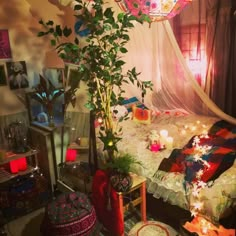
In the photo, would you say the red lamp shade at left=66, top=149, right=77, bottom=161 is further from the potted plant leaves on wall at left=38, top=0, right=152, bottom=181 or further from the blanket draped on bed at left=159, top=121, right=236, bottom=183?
the blanket draped on bed at left=159, top=121, right=236, bottom=183

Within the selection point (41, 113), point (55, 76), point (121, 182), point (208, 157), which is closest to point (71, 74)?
point (55, 76)

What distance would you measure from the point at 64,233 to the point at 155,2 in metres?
1.74

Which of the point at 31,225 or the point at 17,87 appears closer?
the point at 31,225

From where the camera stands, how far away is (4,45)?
273 centimetres

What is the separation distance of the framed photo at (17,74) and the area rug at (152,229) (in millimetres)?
1855

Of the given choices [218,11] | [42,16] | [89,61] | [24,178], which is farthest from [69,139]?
[218,11]

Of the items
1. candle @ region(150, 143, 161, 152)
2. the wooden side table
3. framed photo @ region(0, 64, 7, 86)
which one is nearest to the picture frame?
framed photo @ region(0, 64, 7, 86)

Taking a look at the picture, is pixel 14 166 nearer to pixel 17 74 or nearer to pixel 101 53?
pixel 17 74

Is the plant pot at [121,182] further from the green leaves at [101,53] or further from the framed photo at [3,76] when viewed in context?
the framed photo at [3,76]

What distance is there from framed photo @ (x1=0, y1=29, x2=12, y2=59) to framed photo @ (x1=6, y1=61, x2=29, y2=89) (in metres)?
0.08

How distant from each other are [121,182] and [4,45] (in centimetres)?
181

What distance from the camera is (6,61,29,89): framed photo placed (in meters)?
2.82

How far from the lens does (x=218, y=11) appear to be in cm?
350

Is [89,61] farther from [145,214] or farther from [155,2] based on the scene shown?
[145,214]
